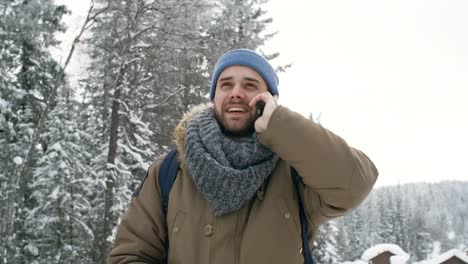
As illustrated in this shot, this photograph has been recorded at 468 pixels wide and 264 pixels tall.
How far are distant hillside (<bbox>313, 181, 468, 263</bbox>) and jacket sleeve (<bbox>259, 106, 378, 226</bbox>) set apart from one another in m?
26.7

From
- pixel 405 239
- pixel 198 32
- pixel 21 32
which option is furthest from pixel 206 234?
pixel 405 239

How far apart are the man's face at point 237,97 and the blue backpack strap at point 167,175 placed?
36cm

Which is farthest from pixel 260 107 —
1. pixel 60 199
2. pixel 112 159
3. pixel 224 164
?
pixel 60 199

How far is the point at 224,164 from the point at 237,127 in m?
0.28

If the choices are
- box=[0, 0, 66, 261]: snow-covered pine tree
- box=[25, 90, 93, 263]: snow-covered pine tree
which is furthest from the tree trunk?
box=[25, 90, 93, 263]: snow-covered pine tree

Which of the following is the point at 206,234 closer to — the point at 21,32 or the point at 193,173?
the point at 193,173

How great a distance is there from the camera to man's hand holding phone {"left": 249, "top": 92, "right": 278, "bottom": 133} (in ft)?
7.36

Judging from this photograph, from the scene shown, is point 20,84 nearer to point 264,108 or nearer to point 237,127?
point 237,127

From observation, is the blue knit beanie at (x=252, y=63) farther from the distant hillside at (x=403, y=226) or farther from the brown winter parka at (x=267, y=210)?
the distant hillside at (x=403, y=226)

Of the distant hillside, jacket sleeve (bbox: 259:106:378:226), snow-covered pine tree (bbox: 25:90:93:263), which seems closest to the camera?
jacket sleeve (bbox: 259:106:378:226)

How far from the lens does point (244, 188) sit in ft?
7.40

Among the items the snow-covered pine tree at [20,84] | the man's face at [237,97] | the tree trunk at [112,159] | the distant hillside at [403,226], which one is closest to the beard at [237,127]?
the man's face at [237,97]

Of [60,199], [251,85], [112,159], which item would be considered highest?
[112,159]

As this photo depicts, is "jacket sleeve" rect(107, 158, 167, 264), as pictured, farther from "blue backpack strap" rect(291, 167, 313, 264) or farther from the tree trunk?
the tree trunk
